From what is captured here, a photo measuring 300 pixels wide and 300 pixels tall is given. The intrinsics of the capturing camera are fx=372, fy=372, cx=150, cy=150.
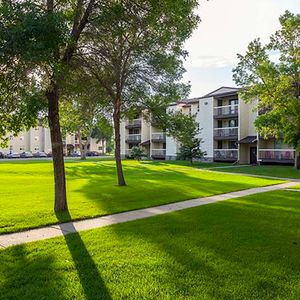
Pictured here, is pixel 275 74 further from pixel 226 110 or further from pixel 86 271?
pixel 86 271

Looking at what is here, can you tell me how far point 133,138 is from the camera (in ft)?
215

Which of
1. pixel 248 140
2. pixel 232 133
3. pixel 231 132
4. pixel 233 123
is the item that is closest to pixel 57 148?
pixel 248 140

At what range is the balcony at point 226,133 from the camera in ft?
149

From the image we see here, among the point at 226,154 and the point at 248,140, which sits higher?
the point at 248,140

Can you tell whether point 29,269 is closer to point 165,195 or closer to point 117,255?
point 117,255

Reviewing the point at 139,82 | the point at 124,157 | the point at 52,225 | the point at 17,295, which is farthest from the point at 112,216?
the point at 124,157

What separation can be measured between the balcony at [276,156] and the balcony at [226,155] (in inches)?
145

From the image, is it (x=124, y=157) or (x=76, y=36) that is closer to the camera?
(x=76, y=36)

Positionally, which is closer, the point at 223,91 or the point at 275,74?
the point at 275,74

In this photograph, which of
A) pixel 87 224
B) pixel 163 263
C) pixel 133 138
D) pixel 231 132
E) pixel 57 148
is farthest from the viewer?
pixel 133 138

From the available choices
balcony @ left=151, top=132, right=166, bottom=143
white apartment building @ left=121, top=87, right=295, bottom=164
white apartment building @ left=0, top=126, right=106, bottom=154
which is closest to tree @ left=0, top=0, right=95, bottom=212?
white apartment building @ left=121, top=87, right=295, bottom=164

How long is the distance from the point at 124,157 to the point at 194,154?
25067 millimetres

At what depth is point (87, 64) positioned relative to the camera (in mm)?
12539

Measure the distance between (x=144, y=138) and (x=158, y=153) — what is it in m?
5.54
